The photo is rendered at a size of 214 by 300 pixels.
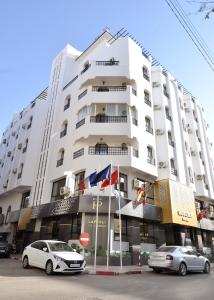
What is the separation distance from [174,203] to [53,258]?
43.5 feet

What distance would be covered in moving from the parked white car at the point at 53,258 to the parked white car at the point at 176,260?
3921 mm

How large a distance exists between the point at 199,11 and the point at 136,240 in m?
17.8

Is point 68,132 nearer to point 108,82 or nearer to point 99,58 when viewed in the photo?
point 108,82

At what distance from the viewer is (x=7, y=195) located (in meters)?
31.2

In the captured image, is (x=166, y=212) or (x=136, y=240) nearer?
(x=136, y=240)

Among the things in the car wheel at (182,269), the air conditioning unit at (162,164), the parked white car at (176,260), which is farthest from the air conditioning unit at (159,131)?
the car wheel at (182,269)

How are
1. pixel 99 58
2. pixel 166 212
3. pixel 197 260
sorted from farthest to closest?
pixel 99 58 → pixel 166 212 → pixel 197 260

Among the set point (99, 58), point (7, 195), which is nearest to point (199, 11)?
point (99, 58)

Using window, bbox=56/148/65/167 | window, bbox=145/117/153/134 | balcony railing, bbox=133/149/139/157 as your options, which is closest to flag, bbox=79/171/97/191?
window, bbox=56/148/65/167

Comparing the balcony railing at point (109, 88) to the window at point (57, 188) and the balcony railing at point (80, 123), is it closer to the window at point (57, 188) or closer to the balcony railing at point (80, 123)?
the balcony railing at point (80, 123)

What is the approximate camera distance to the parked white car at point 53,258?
37.4ft

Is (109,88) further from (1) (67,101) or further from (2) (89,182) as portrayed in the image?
(2) (89,182)

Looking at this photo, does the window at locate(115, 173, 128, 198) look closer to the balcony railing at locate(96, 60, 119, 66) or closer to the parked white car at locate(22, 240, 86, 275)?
the parked white car at locate(22, 240, 86, 275)

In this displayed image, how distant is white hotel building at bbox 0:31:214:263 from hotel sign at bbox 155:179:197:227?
0.29 feet
